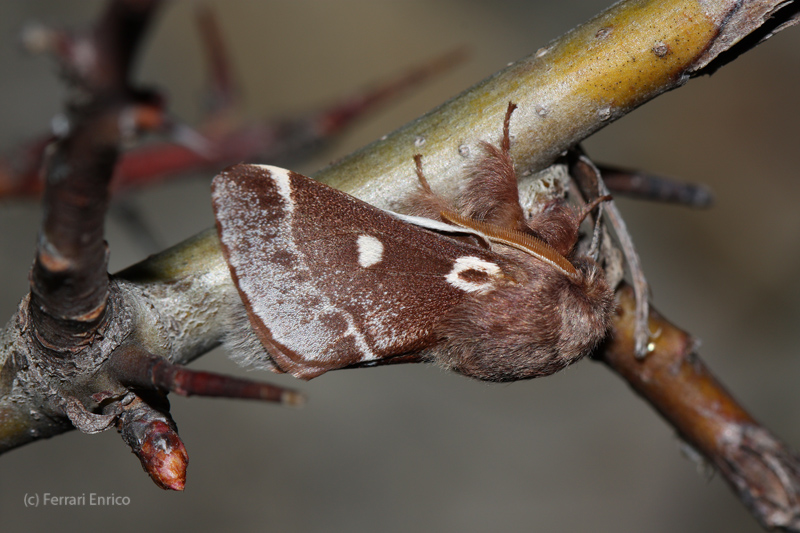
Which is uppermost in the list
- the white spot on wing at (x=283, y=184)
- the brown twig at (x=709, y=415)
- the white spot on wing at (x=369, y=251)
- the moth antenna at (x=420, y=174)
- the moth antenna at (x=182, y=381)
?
the white spot on wing at (x=283, y=184)

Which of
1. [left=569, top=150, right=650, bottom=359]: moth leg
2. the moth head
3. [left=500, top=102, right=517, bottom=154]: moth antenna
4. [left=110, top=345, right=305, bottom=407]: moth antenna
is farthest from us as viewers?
[left=569, top=150, right=650, bottom=359]: moth leg

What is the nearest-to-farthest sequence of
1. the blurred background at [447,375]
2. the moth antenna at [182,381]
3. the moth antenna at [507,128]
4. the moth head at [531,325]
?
the moth antenna at [182,381] < the moth antenna at [507,128] < the moth head at [531,325] < the blurred background at [447,375]

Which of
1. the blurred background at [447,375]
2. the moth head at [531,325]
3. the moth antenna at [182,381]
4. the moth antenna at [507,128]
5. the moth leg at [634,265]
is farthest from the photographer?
the blurred background at [447,375]

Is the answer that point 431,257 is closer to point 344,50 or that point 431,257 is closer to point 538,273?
point 538,273

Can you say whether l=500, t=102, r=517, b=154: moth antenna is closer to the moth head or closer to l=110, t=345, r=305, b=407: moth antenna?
the moth head

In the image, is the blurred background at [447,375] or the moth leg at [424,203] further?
the blurred background at [447,375]

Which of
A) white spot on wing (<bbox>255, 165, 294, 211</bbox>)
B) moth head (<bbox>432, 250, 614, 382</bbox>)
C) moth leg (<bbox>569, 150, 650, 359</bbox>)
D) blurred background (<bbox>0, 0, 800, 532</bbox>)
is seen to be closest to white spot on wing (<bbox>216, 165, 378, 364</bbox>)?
white spot on wing (<bbox>255, 165, 294, 211</bbox>)

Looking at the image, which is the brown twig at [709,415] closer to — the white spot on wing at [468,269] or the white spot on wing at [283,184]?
the white spot on wing at [468,269]

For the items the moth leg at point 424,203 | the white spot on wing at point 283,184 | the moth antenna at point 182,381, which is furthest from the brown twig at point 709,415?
the moth antenna at point 182,381
